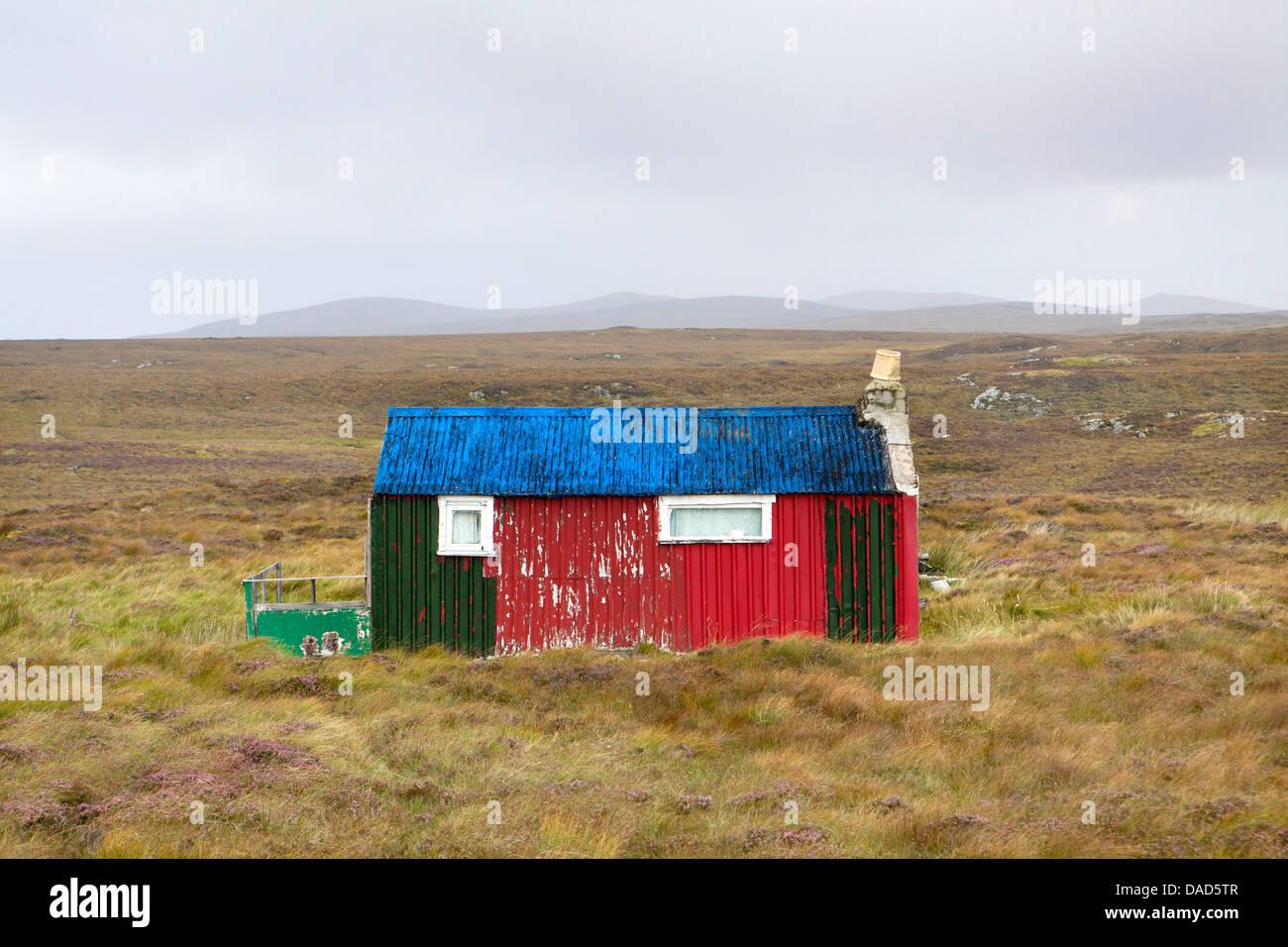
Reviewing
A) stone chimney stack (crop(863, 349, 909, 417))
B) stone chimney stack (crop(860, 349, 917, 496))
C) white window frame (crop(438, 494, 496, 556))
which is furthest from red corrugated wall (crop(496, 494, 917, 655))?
stone chimney stack (crop(863, 349, 909, 417))

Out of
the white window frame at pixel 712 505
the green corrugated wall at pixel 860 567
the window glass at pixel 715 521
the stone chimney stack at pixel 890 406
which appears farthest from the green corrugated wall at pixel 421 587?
the stone chimney stack at pixel 890 406

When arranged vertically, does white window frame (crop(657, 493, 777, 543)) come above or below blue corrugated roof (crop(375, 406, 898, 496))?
below

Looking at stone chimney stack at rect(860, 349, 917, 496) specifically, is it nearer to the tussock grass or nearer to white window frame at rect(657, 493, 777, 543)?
white window frame at rect(657, 493, 777, 543)

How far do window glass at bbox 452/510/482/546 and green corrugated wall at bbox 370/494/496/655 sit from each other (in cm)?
25

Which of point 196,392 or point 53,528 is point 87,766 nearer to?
point 53,528

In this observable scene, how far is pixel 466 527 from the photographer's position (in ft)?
45.3

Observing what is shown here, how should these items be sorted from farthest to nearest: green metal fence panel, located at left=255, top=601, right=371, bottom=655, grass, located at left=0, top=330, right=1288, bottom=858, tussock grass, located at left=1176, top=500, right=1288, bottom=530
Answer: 1. tussock grass, located at left=1176, top=500, right=1288, bottom=530
2. green metal fence panel, located at left=255, top=601, right=371, bottom=655
3. grass, located at left=0, top=330, right=1288, bottom=858

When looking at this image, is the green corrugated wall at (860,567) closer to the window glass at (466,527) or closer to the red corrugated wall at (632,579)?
the red corrugated wall at (632,579)

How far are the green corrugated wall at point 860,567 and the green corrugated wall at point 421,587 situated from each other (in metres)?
4.86

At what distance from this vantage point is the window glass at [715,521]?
543 inches

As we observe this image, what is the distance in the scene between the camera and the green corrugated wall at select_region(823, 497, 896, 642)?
44.7 feet

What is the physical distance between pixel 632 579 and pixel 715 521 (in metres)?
1.45
